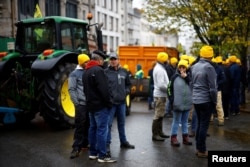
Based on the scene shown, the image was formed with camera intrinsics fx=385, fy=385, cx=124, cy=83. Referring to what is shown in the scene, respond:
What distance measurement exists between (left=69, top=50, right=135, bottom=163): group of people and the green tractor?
1675 millimetres

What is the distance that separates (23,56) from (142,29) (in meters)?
64.6

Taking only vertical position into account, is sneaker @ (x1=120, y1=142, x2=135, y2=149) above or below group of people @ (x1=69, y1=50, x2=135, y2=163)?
below

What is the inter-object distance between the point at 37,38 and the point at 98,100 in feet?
13.5

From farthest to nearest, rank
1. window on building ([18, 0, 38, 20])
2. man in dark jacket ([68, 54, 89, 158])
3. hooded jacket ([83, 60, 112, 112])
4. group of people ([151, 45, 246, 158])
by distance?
window on building ([18, 0, 38, 20])
man in dark jacket ([68, 54, 89, 158])
group of people ([151, 45, 246, 158])
hooded jacket ([83, 60, 112, 112])

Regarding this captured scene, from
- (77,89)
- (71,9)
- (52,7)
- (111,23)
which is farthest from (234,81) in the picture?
(111,23)

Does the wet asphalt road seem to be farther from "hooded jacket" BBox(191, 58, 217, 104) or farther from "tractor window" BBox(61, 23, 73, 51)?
"tractor window" BBox(61, 23, 73, 51)

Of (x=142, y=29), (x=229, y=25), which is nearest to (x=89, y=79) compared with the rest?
(x=229, y=25)

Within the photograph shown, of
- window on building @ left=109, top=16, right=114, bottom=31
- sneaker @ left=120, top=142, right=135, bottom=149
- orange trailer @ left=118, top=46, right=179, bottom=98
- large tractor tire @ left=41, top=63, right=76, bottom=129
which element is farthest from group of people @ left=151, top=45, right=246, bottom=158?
→ window on building @ left=109, top=16, right=114, bottom=31

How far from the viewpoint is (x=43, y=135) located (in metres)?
8.64

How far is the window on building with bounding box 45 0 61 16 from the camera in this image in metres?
25.0

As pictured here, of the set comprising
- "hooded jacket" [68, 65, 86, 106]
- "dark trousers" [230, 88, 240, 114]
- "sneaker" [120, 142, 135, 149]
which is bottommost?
"sneaker" [120, 142, 135, 149]

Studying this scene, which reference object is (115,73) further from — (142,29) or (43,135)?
(142,29)

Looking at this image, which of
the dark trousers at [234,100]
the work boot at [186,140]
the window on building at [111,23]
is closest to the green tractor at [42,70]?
the work boot at [186,140]

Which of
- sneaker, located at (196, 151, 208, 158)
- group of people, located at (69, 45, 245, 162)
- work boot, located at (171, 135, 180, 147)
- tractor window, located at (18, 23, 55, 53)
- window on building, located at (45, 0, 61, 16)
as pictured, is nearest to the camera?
Result: group of people, located at (69, 45, 245, 162)
